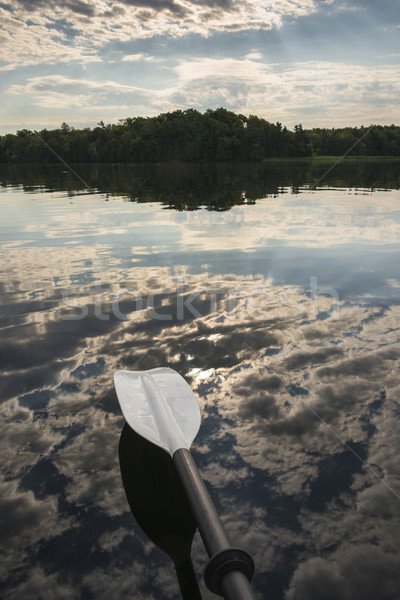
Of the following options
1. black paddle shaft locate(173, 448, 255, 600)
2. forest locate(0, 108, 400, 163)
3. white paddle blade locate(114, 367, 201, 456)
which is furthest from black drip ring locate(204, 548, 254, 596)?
forest locate(0, 108, 400, 163)

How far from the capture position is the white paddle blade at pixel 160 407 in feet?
12.4

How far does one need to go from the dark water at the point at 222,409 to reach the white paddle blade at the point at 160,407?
273 mm

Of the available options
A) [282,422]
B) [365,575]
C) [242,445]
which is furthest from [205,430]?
[365,575]

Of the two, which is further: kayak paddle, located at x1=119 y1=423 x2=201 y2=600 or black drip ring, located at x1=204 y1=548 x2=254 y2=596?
kayak paddle, located at x1=119 y1=423 x2=201 y2=600

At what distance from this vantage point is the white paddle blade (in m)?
3.77

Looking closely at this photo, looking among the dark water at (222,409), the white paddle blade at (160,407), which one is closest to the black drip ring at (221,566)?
the dark water at (222,409)

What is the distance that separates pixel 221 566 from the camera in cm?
236

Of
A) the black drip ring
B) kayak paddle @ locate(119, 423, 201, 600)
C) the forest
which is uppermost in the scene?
the forest

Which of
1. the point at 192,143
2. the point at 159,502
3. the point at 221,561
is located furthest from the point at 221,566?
the point at 192,143

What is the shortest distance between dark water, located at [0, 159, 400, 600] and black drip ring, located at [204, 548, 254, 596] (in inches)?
17.2

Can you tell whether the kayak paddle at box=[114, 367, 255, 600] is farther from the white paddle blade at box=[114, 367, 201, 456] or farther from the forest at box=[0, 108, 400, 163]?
A: the forest at box=[0, 108, 400, 163]

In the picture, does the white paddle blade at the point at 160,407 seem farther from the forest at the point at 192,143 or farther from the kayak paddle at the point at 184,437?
the forest at the point at 192,143

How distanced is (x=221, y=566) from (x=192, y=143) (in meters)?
127

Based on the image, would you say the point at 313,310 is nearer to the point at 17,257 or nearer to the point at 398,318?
the point at 398,318
